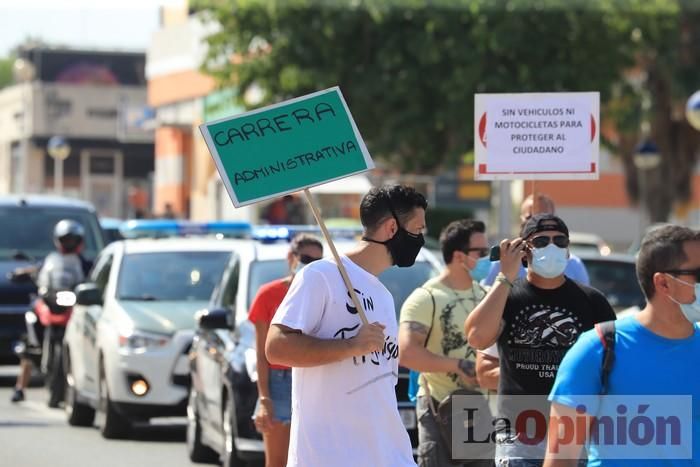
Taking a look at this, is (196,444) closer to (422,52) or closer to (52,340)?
(52,340)

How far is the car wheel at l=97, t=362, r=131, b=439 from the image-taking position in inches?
575

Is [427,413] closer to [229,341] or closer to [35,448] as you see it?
[229,341]

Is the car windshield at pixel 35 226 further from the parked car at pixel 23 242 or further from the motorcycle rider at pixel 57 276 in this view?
the motorcycle rider at pixel 57 276

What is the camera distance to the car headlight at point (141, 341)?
1438 cm

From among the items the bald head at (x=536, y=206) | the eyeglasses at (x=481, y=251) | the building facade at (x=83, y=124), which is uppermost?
the building facade at (x=83, y=124)

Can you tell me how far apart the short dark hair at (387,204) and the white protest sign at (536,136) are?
305 cm

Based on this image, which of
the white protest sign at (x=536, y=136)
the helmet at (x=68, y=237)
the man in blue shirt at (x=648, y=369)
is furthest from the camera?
the helmet at (x=68, y=237)

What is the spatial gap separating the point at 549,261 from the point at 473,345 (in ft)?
1.54

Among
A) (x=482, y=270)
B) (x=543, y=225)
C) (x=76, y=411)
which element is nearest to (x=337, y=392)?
(x=543, y=225)

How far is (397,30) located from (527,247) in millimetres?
25621

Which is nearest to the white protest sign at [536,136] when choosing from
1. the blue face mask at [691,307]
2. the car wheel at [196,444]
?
the blue face mask at [691,307]

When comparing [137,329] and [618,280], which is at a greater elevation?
[618,280]

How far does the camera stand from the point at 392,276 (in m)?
12.2

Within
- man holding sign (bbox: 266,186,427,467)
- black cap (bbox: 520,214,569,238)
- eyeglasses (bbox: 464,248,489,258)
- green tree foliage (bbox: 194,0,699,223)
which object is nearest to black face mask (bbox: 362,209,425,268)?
man holding sign (bbox: 266,186,427,467)
